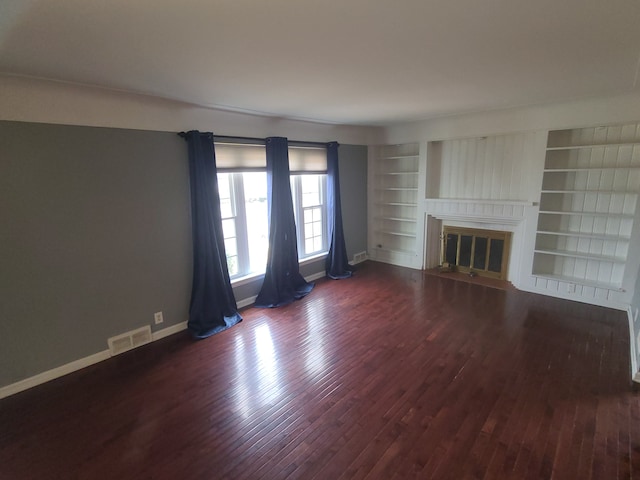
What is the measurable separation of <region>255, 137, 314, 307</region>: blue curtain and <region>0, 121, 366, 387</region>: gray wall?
111cm

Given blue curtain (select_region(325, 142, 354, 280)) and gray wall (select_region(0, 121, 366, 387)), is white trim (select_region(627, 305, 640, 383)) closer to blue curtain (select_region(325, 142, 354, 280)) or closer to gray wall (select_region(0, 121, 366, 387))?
blue curtain (select_region(325, 142, 354, 280))

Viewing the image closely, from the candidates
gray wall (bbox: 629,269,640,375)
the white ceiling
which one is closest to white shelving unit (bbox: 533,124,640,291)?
gray wall (bbox: 629,269,640,375)

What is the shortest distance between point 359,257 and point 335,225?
3.88ft

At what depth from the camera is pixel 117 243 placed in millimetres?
3090

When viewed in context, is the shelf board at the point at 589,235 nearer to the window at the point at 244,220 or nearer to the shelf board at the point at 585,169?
the shelf board at the point at 585,169

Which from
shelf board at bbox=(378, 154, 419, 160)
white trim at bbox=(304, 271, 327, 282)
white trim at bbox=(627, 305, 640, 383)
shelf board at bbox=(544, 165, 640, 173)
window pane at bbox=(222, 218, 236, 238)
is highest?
shelf board at bbox=(378, 154, 419, 160)

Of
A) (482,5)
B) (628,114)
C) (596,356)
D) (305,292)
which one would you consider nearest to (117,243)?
(305,292)

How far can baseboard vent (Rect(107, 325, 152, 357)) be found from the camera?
125 inches

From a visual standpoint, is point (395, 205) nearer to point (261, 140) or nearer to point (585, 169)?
point (585, 169)

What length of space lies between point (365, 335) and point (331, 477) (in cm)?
173

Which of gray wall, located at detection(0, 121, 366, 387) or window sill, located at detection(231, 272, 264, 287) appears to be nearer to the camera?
gray wall, located at detection(0, 121, 366, 387)

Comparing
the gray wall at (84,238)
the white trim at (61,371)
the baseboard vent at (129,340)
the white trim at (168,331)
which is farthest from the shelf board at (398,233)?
the baseboard vent at (129,340)

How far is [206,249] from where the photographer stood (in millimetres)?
3641

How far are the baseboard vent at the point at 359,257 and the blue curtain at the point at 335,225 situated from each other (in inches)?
23.3
